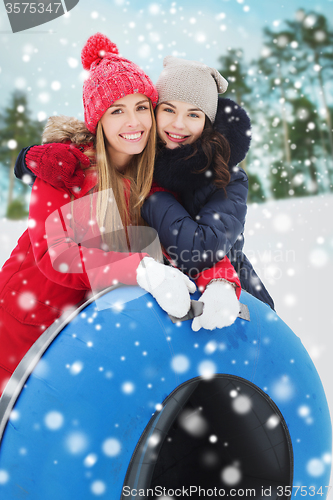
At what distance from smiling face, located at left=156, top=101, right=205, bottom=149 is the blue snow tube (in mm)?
660

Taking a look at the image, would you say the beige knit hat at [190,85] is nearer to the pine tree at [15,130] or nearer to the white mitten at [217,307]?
the white mitten at [217,307]

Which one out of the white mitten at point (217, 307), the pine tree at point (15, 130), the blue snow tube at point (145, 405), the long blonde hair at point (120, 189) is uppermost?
the pine tree at point (15, 130)

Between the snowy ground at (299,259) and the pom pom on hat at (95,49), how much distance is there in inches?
84.9

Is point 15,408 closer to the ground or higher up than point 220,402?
higher up

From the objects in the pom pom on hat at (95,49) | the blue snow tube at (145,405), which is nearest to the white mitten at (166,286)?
Result: the blue snow tube at (145,405)

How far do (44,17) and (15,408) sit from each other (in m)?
1.99

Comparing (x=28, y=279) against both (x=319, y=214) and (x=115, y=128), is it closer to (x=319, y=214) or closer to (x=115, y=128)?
(x=115, y=128)

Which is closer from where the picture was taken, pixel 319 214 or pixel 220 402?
pixel 220 402

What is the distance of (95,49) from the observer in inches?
56.4

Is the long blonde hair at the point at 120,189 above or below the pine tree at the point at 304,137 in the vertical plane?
below

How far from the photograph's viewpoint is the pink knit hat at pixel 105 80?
4.38ft

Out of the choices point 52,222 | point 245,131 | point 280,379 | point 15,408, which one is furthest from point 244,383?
point 245,131

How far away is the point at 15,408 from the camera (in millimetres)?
863

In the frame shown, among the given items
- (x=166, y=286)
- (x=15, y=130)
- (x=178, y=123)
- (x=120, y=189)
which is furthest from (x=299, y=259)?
(x=15, y=130)
